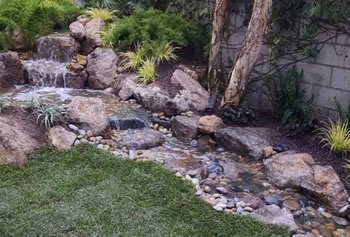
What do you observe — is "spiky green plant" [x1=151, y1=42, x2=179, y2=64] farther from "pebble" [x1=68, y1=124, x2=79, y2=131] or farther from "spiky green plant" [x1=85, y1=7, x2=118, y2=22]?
"pebble" [x1=68, y1=124, x2=79, y2=131]

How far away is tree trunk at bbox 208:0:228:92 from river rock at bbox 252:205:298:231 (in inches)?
92.6

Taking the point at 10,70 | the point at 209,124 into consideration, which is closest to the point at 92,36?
the point at 10,70

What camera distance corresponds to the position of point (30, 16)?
6652 millimetres

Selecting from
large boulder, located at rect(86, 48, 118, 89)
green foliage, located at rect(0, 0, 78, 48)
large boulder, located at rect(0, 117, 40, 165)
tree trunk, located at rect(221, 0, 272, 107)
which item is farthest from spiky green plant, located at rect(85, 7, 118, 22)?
large boulder, located at rect(0, 117, 40, 165)

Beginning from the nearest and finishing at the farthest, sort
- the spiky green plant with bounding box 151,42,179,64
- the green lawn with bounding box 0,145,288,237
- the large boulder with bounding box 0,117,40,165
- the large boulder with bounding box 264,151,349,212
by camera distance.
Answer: the green lawn with bounding box 0,145,288,237, the large boulder with bounding box 264,151,349,212, the large boulder with bounding box 0,117,40,165, the spiky green plant with bounding box 151,42,179,64

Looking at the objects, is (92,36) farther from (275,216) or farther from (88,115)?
(275,216)

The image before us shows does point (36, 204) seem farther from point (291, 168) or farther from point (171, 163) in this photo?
point (291, 168)

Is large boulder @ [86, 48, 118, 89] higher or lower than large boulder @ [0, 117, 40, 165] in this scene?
higher

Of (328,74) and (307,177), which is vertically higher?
(328,74)

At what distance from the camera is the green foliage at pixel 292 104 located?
4672mm

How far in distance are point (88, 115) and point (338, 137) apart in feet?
8.12

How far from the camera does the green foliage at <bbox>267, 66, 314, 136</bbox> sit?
4.67 m

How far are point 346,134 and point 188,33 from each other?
2.69 metres

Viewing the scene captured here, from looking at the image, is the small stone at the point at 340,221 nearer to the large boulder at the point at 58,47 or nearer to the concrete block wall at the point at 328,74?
the concrete block wall at the point at 328,74
